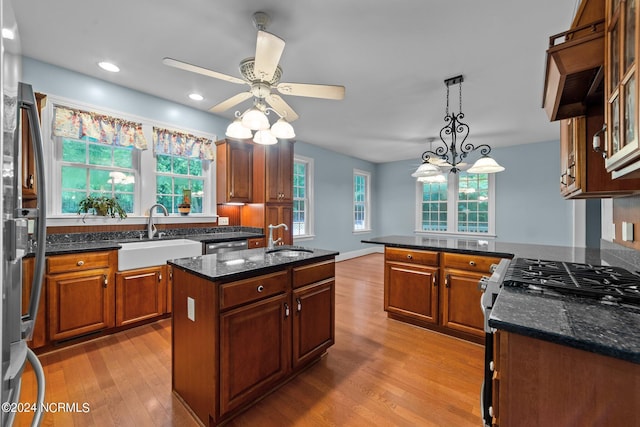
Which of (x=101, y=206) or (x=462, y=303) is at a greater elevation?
(x=101, y=206)

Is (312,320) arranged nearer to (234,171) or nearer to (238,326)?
(238,326)

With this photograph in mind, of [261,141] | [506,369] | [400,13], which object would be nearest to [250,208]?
[261,141]

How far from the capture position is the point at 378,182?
26.3ft

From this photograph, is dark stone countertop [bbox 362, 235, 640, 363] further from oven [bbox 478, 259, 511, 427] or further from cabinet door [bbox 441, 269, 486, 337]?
cabinet door [bbox 441, 269, 486, 337]

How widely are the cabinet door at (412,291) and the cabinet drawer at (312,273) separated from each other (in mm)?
1051

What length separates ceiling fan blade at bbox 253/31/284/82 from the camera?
5.15 feet

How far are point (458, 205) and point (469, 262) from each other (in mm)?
4562

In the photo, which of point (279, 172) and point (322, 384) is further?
point (279, 172)

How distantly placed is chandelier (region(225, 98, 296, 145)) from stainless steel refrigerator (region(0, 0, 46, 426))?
1074mm

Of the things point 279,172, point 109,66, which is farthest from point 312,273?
point 109,66

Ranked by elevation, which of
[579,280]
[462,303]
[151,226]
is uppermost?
[151,226]

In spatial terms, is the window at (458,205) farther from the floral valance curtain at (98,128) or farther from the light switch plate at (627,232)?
the floral valance curtain at (98,128)

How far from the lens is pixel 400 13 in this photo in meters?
2.04

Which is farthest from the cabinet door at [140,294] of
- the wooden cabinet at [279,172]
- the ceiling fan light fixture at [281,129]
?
the ceiling fan light fixture at [281,129]
